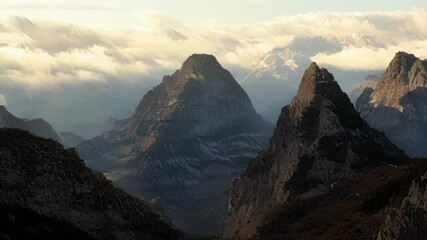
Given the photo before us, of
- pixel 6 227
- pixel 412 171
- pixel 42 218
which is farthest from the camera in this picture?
pixel 412 171

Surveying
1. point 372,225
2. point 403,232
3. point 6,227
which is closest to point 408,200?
point 403,232

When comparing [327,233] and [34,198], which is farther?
[327,233]

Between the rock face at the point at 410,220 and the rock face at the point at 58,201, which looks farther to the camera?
the rock face at the point at 58,201

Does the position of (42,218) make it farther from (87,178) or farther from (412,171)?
(412,171)

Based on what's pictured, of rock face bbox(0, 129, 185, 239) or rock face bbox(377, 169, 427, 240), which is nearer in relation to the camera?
rock face bbox(377, 169, 427, 240)
